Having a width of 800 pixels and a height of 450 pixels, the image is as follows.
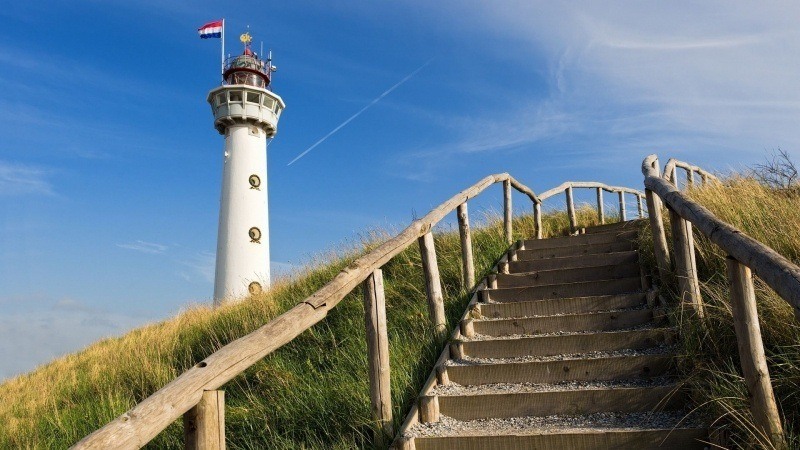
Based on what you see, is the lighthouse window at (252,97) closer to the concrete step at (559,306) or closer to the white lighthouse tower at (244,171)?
the white lighthouse tower at (244,171)

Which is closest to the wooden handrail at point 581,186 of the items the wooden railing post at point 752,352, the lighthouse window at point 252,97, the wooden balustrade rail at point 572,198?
the wooden balustrade rail at point 572,198

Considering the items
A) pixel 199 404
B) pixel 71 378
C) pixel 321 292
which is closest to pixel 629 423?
pixel 321 292

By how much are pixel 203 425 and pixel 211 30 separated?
23.7 m

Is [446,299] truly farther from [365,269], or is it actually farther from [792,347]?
[792,347]

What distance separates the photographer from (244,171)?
62.8ft

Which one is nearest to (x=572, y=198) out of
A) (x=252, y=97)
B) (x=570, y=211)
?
(x=570, y=211)

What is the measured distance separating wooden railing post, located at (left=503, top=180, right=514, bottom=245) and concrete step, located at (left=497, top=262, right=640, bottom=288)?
1489 millimetres

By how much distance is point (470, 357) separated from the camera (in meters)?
5.33

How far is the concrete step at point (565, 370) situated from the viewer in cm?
449

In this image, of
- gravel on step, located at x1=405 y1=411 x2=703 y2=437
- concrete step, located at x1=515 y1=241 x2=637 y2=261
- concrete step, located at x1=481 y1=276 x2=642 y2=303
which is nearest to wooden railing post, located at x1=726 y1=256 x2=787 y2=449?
gravel on step, located at x1=405 y1=411 x2=703 y2=437

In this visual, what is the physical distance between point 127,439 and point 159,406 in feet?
0.62

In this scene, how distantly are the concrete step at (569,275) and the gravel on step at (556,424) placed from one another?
9.62 ft

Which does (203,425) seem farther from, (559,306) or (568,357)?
(559,306)

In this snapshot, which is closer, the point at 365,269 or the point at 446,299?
the point at 365,269
